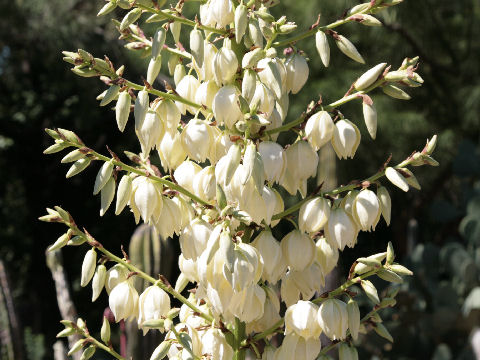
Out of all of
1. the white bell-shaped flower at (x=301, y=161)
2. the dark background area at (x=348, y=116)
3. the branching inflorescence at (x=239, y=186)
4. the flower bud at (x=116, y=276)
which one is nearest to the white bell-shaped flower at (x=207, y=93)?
the branching inflorescence at (x=239, y=186)

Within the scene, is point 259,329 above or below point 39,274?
above

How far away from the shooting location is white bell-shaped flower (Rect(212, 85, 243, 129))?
0.75 metres

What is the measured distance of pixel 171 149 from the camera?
0.82 m

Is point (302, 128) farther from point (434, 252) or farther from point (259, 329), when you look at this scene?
point (434, 252)

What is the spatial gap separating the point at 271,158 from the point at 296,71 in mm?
135

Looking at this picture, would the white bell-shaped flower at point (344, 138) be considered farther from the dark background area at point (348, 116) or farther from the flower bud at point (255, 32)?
the dark background area at point (348, 116)

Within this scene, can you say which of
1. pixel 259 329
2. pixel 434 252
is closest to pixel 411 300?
pixel 434 252

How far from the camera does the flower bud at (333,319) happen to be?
745 mm

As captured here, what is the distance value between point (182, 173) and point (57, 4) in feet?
13.7

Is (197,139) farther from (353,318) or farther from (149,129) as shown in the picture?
(353,318)

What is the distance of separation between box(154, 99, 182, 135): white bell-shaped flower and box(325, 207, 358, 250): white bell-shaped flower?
0.21 meters

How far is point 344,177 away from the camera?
395 centimetres

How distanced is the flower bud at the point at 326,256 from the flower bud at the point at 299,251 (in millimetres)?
47

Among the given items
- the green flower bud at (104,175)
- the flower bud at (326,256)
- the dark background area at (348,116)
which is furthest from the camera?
the dark background area at (348,116)
